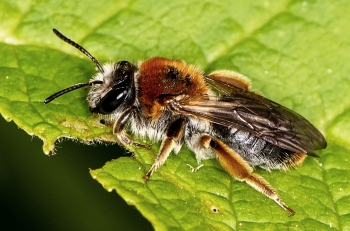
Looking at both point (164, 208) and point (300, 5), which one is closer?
point (164, 208)

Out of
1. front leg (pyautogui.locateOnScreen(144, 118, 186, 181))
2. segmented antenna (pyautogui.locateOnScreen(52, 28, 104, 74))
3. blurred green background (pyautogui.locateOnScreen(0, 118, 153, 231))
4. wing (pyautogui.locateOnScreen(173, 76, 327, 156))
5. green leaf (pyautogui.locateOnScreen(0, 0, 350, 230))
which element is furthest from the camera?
blurred green background (pyautogui.locateOnScreen(0, 118, 153, 231))

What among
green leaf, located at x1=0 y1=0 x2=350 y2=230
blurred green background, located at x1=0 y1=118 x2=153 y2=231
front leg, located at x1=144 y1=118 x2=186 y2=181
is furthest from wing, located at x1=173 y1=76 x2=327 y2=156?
blurred green background, located at x1=0 y1=118 x2=153 y2=231

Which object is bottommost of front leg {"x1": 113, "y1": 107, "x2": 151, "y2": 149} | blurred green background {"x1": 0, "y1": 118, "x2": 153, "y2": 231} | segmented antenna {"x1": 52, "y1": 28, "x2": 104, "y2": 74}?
blurred green background {"x1": 0, "y1": 118, "x2": 153, "y2": 231}

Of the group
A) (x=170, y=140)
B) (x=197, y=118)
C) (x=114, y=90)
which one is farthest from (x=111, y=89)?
(x=197, y=118)

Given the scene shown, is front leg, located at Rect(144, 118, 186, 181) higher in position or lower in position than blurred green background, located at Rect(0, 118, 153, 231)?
higher

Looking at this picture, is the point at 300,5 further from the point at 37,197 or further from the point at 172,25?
the point at 37,197

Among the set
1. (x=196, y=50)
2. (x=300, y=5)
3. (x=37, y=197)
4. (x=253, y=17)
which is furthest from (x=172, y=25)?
(x=37, y=197)

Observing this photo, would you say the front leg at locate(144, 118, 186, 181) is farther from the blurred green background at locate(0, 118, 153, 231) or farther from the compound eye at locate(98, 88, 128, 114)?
the blurred green background at locate(0, 118, 153, 231)

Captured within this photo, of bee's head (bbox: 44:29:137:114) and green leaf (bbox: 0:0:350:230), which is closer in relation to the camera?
green leaf (bbox: 0:0:350:230)
